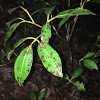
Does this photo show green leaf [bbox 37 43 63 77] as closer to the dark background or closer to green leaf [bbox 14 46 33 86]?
green leaf [bbox 14 46 33 86]

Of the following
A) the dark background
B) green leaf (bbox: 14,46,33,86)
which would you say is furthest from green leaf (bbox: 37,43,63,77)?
the dark background

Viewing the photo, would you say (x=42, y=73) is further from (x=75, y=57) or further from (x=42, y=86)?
(x=75, y=57)

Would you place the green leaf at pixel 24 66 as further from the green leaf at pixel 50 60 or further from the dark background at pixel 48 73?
the dark background at pixel 48 73

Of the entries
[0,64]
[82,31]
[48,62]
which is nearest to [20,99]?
[0,64]

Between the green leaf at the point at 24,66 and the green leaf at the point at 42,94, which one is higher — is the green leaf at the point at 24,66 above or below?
above

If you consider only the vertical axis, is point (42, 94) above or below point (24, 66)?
below

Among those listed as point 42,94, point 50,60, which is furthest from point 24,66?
point 42,94

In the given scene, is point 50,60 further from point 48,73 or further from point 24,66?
point 48,73

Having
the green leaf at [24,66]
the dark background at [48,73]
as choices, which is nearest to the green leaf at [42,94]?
the dark background at [48,73]
